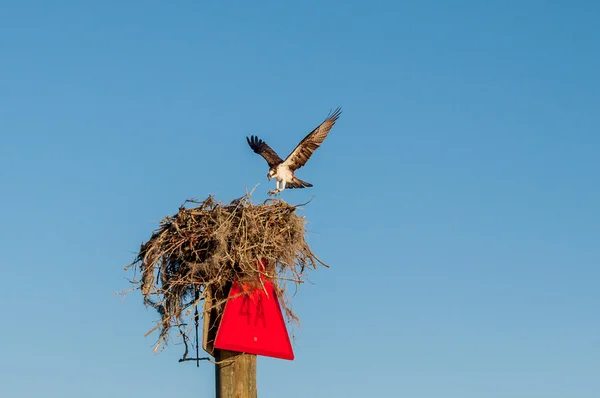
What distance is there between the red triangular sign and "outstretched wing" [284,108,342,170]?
4690 millimetres

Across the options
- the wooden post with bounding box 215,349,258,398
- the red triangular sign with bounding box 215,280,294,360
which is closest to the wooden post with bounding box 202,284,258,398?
the wooden post with bounding box 215,349,258,398

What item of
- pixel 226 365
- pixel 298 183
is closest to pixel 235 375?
pixel 226 365

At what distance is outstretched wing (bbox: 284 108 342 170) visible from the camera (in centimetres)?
1296

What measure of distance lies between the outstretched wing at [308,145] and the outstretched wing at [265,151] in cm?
33

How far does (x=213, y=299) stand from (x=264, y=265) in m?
0.73

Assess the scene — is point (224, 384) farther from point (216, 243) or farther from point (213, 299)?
point (216, 243)

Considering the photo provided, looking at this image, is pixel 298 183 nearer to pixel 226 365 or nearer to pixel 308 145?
pixel 308 145

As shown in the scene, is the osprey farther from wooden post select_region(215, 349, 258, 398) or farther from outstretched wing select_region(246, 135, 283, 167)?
wooden post select_region(215, 349, 258, 398)

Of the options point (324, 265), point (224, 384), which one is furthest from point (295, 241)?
point (224, 384)

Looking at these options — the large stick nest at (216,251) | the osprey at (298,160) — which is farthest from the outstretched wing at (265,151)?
the large stick nest at (216,251)

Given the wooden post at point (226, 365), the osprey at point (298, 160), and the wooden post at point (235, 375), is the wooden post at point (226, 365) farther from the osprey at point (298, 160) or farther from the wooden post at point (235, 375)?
the osprey at point (298, 160)

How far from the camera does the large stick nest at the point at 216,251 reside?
841 centimetres

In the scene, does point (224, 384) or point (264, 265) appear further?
point (264, 265)

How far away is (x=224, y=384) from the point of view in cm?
773
